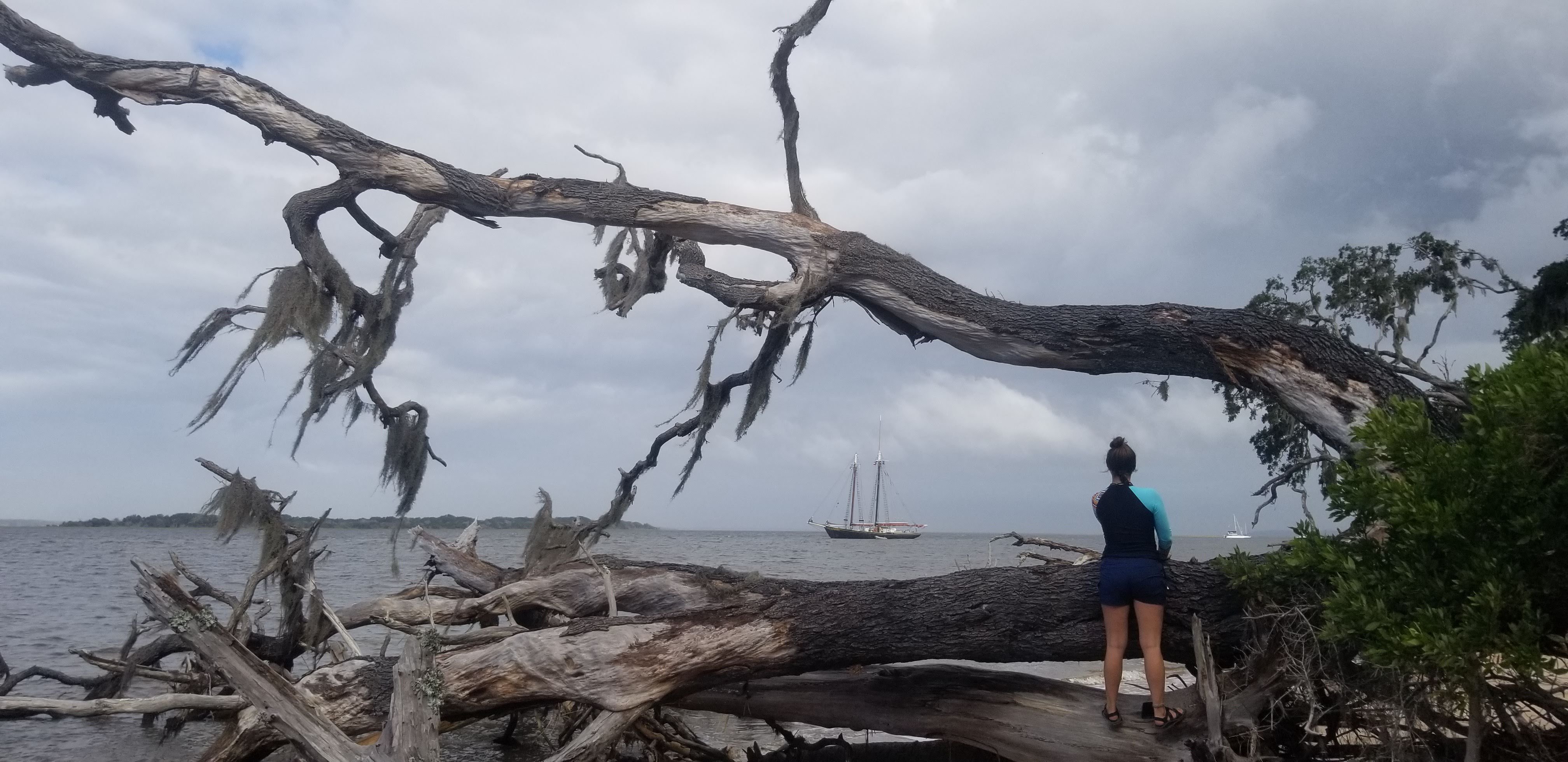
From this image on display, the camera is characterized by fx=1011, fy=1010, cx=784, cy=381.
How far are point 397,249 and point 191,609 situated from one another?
3899 millimetres

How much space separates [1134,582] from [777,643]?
6.88 feet

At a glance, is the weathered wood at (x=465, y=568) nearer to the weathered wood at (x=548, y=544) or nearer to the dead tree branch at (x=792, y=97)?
the weathered wood at (x=548, y=544)

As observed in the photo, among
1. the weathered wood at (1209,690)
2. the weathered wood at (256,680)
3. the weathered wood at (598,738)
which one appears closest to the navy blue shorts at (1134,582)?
the weathered wood at (1209,690)

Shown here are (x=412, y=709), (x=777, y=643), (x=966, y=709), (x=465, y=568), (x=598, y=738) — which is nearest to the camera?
(x=412, y=709)

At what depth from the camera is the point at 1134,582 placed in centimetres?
538

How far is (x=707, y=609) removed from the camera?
20.3ft

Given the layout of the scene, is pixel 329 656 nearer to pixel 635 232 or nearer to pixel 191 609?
pixel 635 232

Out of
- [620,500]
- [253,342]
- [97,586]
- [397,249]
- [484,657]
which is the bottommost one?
[97,586]

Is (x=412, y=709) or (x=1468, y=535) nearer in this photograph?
(x=1468, y=535)

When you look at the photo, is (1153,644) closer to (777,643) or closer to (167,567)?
(777,643)

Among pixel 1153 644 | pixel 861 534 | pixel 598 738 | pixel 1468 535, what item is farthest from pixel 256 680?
pixel 861 534

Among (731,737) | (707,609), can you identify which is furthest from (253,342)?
(731,737)

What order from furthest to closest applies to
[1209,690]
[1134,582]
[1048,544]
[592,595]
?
[592,595], [1048,544], [1134,582], [1209,690]

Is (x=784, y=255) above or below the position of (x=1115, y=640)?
above
